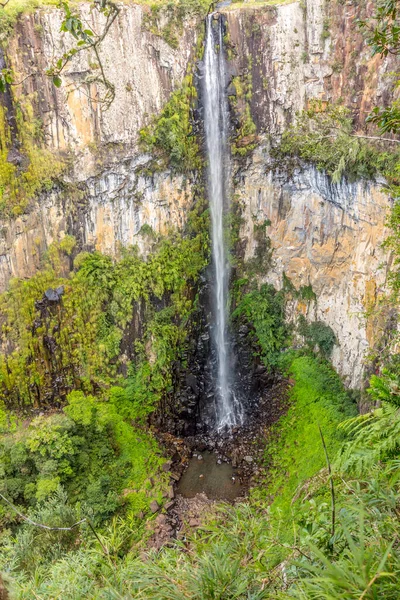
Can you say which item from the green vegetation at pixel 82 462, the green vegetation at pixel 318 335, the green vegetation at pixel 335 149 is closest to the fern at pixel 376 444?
the green vegetation at pixel 335 149

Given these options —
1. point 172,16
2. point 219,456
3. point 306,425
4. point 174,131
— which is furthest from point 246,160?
point 219,456

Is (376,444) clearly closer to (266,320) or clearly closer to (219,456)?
(219,456)

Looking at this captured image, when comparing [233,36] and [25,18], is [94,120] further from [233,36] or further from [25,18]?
[233,36]

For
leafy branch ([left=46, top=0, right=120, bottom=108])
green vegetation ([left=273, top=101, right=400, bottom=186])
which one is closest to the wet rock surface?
green vegetation ([left=273, top=101, right=400, bottom=186])

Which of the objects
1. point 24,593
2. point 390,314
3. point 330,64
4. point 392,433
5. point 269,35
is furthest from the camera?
point 269,35

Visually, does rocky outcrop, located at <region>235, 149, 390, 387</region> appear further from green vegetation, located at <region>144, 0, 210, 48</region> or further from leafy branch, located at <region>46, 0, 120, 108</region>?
leafy branch, located at <region>46, 0, 120, 108</region>

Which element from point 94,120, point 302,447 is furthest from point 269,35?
point 302,447
